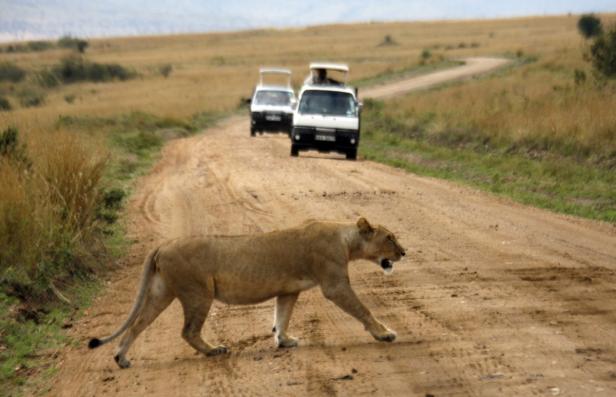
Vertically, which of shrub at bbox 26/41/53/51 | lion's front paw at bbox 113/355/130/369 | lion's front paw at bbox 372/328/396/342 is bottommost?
shrub at bbox 26/41/53/51

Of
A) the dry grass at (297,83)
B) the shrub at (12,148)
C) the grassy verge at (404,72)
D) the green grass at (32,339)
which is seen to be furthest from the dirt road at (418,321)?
the grassy verge at (404,72)

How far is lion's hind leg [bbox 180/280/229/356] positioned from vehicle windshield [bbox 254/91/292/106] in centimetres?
2525

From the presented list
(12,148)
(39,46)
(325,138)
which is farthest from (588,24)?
(12,148)

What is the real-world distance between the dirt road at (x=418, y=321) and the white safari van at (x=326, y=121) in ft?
27.5

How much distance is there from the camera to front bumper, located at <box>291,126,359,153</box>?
2333cm

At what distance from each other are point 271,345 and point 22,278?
10.3 feet

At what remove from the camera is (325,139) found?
2356cm

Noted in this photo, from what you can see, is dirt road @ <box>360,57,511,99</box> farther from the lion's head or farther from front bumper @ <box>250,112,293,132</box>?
the lion's head

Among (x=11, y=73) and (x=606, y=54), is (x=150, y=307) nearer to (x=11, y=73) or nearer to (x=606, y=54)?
(x=606, y=54)

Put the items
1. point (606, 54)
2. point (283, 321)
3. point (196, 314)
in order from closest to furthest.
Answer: point (196, 314) < point (283, 321) < point (606, 54)

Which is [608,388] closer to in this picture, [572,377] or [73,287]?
[572,377]

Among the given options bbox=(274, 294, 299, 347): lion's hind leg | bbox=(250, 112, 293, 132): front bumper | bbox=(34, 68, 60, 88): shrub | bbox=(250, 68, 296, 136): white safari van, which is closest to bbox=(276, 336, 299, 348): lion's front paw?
bbox=(274, 294, 299, 347): lion's hind leg

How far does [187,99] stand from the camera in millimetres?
50500

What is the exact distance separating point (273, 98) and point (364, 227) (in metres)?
25.3
